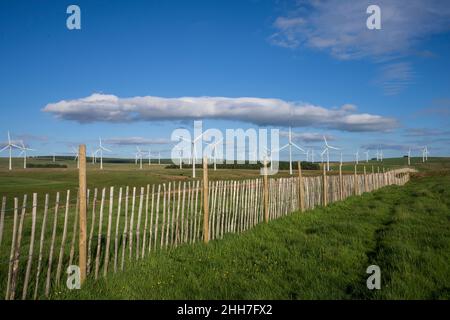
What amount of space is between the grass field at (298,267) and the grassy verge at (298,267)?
0.01 m

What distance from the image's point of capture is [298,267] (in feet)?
24.4

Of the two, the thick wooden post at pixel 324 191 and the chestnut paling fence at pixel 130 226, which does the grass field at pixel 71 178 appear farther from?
the thick wooden post at pixel 324 191

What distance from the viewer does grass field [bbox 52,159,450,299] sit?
6160 mm

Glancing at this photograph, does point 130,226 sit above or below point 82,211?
below

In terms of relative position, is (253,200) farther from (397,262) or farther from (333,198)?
(333,198)

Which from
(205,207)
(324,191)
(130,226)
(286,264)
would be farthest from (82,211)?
(324,191)

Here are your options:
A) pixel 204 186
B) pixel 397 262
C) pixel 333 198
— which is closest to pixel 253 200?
pixel 204 186

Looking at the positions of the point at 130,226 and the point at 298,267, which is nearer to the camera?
the point at 298,267

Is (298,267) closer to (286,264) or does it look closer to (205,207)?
(286,264)

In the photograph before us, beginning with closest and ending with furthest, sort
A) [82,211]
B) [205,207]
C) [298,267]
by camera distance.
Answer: [82,211] → [298,267] → [205,207]

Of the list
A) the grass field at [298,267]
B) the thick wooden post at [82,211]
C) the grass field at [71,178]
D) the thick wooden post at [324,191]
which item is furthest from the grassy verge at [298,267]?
the grass field at [71,178]

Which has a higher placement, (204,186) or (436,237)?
(204,186)
